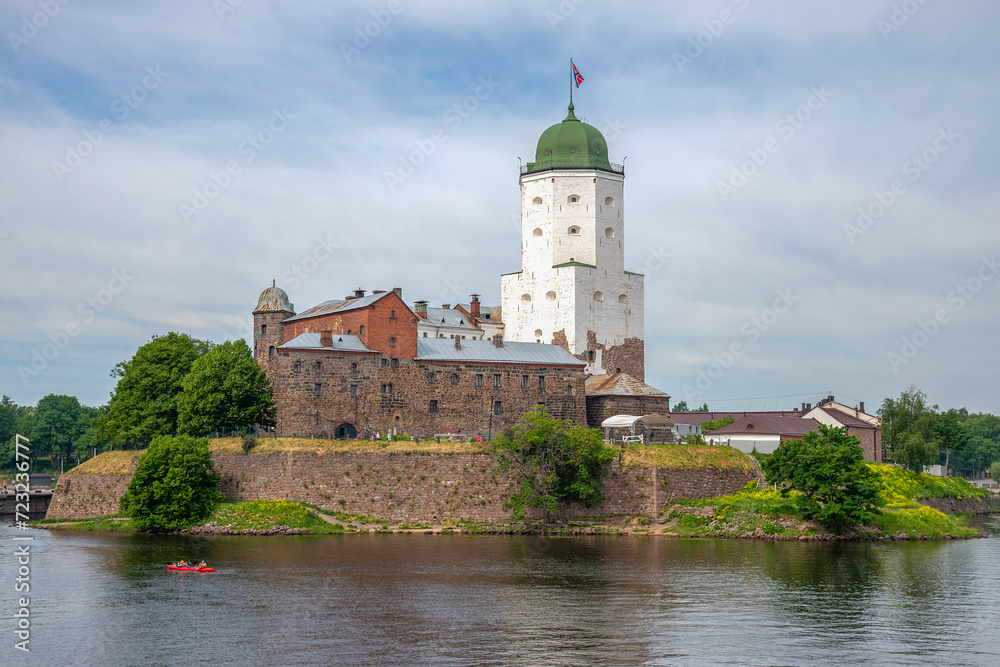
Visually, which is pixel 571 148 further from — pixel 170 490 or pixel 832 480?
pixel 170 490

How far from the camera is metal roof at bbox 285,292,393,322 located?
68.4 metres

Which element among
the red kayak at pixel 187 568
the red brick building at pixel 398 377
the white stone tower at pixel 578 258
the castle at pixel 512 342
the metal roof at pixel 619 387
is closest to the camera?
the red kayak at pixel 187 568

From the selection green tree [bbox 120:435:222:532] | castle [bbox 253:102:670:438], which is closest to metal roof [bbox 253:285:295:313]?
castle [bbox 253:102:670:438]

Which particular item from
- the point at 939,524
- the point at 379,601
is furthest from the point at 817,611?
the point at 939,524

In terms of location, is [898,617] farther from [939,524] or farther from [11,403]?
[11,403]

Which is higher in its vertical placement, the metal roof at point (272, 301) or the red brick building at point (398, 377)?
the metal roof at point (272, 301)

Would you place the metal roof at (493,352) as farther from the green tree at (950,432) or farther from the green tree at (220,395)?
the green tree at (950,432)

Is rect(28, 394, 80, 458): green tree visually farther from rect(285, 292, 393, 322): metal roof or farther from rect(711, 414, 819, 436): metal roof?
rect(711, 414, 819, 436): metal roof

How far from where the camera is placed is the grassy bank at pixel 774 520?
186 feet

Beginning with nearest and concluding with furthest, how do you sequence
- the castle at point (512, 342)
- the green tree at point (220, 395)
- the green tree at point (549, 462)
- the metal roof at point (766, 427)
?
1. the green tree at point (549, 462)
2. the green tree at point (220, 395)
3. the castle at point (512, 342)
4. the metal roof at point (766, 427)

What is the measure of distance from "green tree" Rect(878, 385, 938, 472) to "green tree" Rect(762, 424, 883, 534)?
25.3 m

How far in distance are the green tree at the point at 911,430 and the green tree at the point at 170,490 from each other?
53001mm

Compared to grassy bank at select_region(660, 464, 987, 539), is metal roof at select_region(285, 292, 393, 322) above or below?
above

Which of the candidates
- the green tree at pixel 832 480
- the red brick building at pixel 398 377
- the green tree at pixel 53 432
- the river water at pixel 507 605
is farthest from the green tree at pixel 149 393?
the green tree at pixel 53 432
